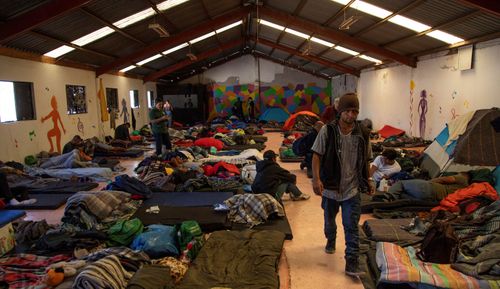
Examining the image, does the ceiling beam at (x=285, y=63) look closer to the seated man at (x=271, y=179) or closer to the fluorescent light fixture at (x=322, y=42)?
the fluorescent light fixture at (x=322, y=42)

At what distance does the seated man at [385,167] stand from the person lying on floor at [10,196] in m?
5.19

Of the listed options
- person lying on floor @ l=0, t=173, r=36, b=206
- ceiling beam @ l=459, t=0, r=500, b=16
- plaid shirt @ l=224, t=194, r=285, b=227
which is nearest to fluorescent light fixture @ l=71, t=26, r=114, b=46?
person lying on floor @ l=0, t=173, r=36, b=206

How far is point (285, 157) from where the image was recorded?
8.73 meters

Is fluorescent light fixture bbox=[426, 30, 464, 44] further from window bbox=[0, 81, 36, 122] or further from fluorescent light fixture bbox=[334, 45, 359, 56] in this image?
window bbox=[0, 81, 36, 122]

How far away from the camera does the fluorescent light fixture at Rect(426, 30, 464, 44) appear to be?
8469 millimetres

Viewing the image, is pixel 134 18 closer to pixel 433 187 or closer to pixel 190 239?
pixel 190 239

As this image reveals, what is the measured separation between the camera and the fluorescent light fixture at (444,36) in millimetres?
8469

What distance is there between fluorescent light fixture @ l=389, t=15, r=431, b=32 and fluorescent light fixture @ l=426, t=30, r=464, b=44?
0.29m

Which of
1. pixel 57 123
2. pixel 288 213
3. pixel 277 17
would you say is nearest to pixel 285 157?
pixel 288 213

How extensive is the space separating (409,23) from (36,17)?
7650 millimetres

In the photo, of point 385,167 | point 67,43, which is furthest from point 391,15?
point 67,43

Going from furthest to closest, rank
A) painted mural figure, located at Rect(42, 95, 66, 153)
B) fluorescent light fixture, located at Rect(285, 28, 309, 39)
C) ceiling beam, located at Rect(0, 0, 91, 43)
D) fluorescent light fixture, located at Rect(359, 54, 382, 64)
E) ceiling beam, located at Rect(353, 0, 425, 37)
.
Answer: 1. fluorescent light fixture, located at Rect(359, 54, 382, 64)
2. fluorescent light fixture, located at Rect(285, 28, 309, 39)
3. painted mural figure, located at Rect(42, 95, 66, 153)
4. ceiling beam, located at Rect(353, 0, 425, 37)
5. ceiling beam, located at Rect(0, 0, 91, 43)

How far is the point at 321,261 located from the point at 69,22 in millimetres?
6931

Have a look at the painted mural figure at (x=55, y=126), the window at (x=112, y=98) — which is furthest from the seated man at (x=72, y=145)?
the window at (x=112, y=98)
